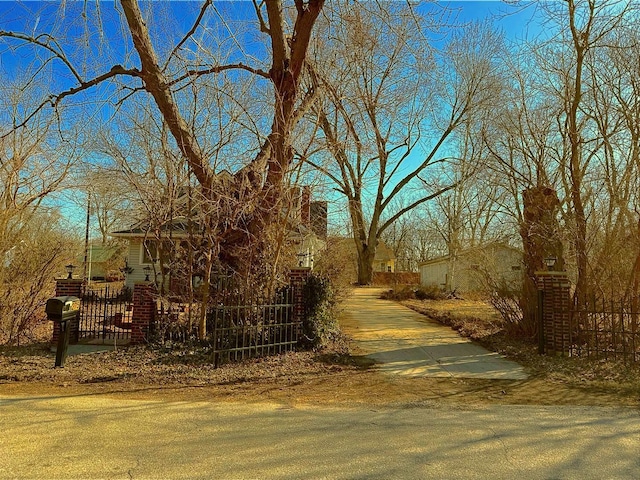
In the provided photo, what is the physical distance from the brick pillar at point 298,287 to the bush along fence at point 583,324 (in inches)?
183

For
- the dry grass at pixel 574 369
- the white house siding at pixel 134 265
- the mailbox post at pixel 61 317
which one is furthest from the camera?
the white house siding at pixel 134 265

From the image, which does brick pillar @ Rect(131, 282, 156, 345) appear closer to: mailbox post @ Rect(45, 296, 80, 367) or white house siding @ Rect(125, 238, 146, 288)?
mailbox post @ Rect(45, 296, 80, 367)

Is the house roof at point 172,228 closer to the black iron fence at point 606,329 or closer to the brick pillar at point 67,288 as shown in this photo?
the brick pillar at point 67,288

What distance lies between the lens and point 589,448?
435 centimetres

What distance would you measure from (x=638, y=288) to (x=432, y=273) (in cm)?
2558

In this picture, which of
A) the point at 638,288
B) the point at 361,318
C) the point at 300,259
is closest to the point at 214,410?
the point at 300,259

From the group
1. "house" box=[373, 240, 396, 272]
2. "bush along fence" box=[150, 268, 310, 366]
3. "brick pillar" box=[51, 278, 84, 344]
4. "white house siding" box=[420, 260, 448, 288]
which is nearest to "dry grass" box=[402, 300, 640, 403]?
"bush along fence" box=[150, 268, 310, 366]

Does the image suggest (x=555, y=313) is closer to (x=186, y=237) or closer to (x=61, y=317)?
(x=186, y=237)

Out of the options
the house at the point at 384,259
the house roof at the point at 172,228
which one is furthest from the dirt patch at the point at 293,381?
the house at the point at 384,259

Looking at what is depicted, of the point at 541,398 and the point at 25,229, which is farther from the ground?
the point at 25,229

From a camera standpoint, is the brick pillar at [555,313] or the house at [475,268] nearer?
the brick pillar at [555,313]

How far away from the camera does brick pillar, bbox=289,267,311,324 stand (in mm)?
9242

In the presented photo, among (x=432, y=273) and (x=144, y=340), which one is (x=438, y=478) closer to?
(x=144, y=340)

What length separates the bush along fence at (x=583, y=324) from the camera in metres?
8.62
